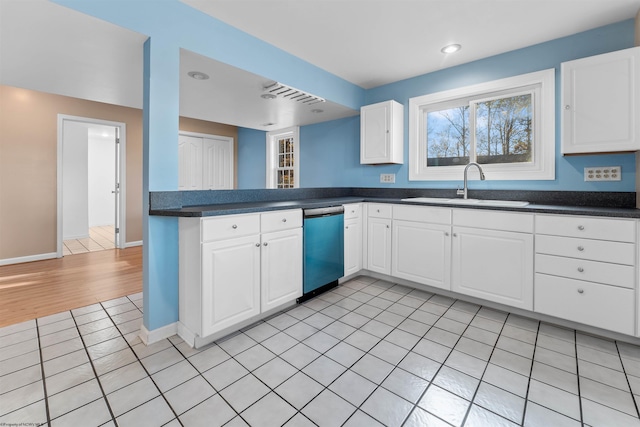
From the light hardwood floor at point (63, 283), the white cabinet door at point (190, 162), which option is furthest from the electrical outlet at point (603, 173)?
the white cabinet door at point (190, 162)

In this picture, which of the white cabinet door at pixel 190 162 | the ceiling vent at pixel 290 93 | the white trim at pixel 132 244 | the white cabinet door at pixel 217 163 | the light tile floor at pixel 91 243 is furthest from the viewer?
the white cabinet door at pixel 217 163

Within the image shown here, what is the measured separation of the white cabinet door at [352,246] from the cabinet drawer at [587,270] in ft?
5.47

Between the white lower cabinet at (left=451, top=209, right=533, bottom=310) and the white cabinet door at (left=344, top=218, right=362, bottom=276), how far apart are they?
1035 mm

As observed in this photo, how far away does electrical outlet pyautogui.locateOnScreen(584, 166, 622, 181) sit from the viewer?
2.39 meters

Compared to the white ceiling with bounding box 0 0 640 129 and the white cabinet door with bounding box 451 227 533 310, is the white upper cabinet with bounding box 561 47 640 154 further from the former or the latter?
the white cabinet door with bounding box 451 227 533 310

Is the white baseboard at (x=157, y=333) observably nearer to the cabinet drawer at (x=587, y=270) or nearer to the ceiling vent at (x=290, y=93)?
the ceiling vent at (x=290, y=93)

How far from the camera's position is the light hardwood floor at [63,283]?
261cm

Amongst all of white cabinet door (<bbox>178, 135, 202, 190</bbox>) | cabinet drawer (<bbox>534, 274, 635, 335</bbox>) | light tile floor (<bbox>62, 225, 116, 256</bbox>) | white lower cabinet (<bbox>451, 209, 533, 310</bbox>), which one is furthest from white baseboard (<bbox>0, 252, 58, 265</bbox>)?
cabinet drawer (<bbox>534, 274, 635, 335</bbox>)

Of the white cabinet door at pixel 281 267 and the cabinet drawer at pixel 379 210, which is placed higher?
the cabinet drawer at pixel 379 210

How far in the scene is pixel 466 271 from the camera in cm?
264

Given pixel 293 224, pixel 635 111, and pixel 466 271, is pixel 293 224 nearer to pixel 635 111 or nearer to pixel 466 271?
pixel 466 271

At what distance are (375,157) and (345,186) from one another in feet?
2.73

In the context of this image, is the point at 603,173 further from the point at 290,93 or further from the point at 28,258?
the point at 28,258

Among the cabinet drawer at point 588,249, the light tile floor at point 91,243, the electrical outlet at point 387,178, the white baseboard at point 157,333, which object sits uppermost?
the electrical outlet at point 387,178
